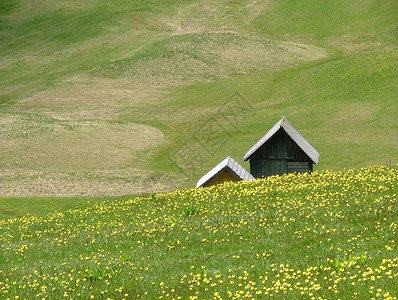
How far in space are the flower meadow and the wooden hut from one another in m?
12.7

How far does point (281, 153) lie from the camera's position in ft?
143

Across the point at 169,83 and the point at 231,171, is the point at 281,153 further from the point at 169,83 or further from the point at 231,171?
the point at 169,83

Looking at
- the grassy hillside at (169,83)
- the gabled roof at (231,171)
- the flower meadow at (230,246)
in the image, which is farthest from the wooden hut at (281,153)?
the grassy hillside at (169,83)

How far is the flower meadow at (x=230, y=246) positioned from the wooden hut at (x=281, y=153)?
12.7m

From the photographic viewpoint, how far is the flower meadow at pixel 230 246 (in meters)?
14.9

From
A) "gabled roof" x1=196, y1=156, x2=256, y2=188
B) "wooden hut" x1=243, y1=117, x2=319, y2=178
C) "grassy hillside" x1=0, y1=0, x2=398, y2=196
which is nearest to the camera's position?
"gabled roof" x1=196, y1=156, x2=256, y2=188

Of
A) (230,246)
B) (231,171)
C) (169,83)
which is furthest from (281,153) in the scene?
(169,83)

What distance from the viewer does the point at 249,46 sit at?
11600cm

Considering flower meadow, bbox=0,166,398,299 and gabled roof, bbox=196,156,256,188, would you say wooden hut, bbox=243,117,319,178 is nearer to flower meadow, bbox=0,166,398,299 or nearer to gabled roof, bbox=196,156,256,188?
gabled roof, bbox=196,156,256,188

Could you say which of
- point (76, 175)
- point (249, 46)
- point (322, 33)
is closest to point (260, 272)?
point (76, 175)

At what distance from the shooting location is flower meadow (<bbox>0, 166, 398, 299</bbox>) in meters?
14.9

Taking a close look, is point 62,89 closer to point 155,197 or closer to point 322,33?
point 322,33

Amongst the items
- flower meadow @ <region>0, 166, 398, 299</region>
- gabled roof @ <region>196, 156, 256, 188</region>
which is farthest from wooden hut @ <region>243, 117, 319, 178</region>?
flower meadow @ <region>0, 166, 398, 299</region>

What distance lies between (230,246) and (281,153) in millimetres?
24480
